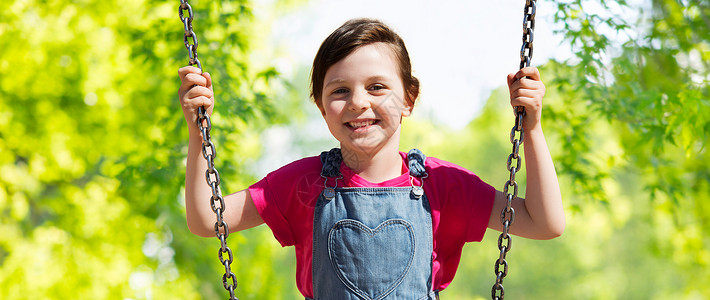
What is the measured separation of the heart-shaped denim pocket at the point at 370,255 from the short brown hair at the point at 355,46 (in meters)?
0.36

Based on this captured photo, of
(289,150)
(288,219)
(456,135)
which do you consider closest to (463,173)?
(288,219)

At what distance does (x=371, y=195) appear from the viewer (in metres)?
1.51

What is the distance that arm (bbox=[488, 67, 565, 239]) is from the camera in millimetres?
1462

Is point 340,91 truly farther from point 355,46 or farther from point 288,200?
point 288,200

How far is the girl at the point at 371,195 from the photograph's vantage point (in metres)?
1.48

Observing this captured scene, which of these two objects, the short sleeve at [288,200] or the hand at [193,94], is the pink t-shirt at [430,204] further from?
the hand at [193,94]

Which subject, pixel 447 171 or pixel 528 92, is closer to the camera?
pixel 528 92

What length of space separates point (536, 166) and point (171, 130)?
9.40 feet

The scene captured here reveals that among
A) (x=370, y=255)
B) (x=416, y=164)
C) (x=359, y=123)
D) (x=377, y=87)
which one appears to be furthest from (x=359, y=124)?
(x=370, y=255)

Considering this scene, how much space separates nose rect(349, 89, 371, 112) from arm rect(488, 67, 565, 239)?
1.12 feet

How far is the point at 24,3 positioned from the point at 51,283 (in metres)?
2.36

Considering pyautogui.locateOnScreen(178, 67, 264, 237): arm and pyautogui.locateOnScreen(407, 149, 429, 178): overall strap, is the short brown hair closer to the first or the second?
pyautogui.locateOnScreen(407, 149, 429, 178): overall strap

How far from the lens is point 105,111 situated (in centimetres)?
580

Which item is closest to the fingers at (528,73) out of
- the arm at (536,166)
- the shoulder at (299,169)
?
the arm at (536,166)
